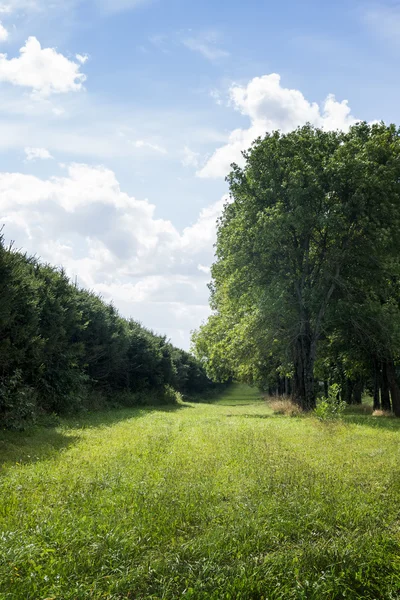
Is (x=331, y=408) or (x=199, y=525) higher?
(x=331, y=408)

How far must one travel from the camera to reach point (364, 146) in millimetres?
23438

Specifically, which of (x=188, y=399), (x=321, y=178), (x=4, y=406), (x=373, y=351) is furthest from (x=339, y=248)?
(x=188, y=399)

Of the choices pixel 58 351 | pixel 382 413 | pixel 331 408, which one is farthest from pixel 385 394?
pixel 58 351

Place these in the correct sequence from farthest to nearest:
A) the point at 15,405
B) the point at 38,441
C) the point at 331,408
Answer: the point at 331,408
the point at 15,405
the point at 38,441

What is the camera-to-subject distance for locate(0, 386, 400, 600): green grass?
497 centimetres

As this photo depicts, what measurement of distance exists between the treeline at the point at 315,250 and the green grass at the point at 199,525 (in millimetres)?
14731

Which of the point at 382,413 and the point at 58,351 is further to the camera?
the point at 382,413

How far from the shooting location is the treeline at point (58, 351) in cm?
1612

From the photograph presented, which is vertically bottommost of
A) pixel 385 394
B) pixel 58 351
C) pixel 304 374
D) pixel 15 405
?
pixel 385 394

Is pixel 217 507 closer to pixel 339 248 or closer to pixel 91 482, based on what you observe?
pixel 91 482

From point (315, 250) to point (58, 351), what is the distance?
633 inches

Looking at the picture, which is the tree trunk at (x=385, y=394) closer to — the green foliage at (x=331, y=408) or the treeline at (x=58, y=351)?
the green foliage at (x=331, y=408)

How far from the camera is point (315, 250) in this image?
27.4 metres

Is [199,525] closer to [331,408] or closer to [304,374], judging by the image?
[331,408]
